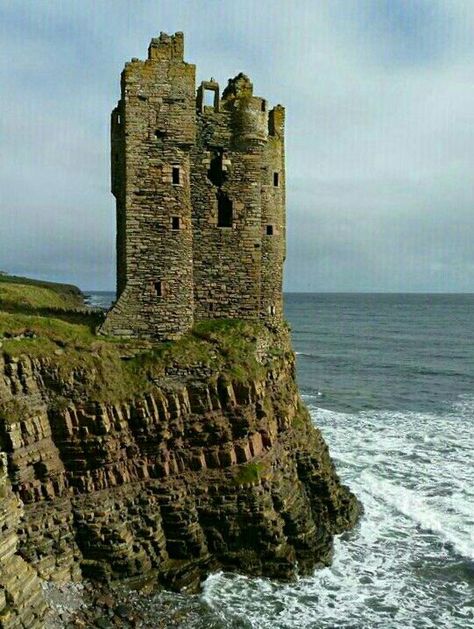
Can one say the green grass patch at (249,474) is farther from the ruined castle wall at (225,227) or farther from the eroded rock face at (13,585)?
the eroded rock face at (13,585)

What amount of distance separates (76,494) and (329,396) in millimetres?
35877

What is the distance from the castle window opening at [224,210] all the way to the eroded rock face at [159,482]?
6677 mm

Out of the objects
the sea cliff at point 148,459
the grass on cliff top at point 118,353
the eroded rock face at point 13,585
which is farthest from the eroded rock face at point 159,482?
the eroded rock face at point 13,585

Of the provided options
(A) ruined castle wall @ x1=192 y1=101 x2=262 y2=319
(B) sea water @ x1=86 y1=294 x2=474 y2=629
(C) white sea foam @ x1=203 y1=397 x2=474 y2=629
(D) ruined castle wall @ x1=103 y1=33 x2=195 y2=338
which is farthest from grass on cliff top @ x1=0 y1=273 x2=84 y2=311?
(C) white sea foam @ x1=203 y1=397 x2=474 y2=629

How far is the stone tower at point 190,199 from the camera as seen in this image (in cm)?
2245

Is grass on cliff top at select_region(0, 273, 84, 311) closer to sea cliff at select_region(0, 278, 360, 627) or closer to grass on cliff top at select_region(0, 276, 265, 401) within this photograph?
grass on cliff top at select_region(0, 276, 265, 401)

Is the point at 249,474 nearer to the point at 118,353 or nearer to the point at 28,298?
the point at 118,353

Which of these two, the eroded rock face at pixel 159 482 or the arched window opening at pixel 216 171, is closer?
the eroded rock face at pixel 159 482

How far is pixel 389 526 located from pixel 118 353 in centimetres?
1363

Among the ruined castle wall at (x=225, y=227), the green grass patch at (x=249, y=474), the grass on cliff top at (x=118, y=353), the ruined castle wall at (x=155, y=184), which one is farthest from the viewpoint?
the ruined castle wall at (x=225, y=227)

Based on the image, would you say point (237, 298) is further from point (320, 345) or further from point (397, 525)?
point (320, 345)

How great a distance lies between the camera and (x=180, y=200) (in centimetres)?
2289

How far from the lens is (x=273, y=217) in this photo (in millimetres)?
26484

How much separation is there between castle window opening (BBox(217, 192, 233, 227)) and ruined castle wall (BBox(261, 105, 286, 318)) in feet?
6.63
